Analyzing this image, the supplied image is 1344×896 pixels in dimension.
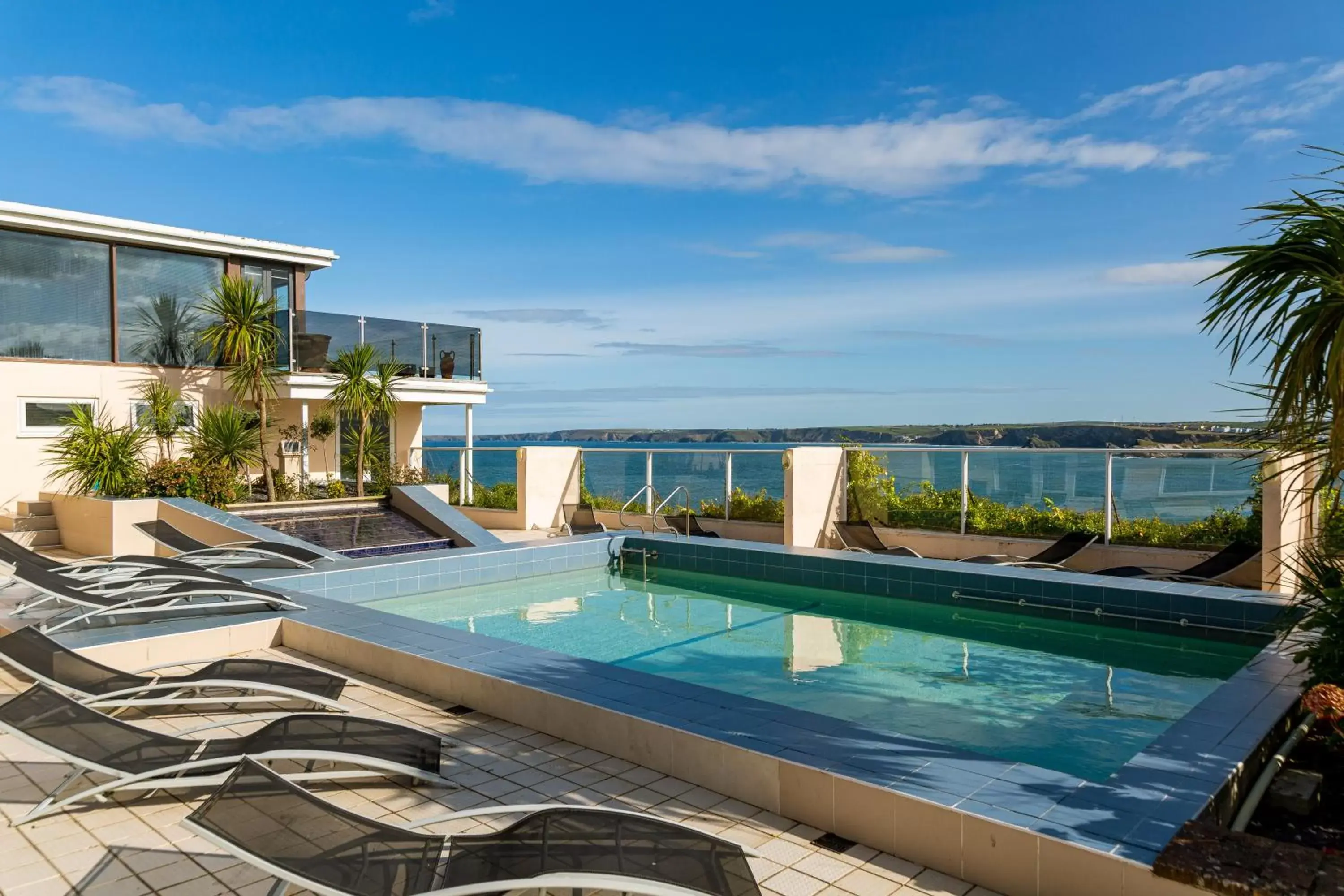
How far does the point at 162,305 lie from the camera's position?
14.7 metres

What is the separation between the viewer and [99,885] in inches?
119

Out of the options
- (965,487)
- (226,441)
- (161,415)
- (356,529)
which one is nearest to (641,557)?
(356,529)

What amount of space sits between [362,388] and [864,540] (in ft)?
28.7

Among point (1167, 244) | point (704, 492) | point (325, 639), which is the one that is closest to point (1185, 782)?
point (325, 639)

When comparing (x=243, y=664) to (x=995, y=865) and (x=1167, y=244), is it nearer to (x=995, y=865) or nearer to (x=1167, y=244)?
(x=995, y=865)

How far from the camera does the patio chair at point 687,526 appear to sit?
39.4ft

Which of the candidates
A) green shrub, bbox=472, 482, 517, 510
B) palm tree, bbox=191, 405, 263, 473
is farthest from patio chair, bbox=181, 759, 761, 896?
green shrub, bbox=472, 482, 517, 510

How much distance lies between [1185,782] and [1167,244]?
2132cm

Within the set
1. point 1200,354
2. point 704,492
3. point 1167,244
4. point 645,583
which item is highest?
point 1167,244

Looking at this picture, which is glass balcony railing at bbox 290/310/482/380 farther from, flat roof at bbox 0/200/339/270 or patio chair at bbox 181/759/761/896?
patio chair at bbox 181/759/761/896

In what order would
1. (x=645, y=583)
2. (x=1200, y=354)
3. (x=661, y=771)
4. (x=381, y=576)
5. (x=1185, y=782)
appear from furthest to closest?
(x=645, y=583)
(x=381, y=576)
(x=1200, y=354)
(x=661, y=771)
(x=1185, y=782)

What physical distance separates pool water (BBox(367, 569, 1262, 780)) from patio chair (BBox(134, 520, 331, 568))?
0.94 m

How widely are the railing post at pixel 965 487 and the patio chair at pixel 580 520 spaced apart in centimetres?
516

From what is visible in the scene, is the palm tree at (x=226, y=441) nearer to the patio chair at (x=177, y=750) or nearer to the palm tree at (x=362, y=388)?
the palm tree at (x=362, y=388)
